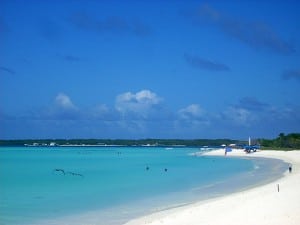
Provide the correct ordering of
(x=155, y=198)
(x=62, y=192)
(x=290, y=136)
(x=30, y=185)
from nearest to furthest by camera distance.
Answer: (x=155, y=198) < (x=62, y=192) < (x=30, y=185) < (x=290, y=136)

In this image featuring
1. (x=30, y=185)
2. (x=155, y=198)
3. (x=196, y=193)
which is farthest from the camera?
(x=30, y=185)

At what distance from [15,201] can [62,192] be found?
4.38m

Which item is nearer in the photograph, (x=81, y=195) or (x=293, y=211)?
(x=293, y=211)

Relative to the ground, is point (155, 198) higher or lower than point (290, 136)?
lower

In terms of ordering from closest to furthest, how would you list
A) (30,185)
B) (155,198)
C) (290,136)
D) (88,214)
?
(88,214) < (155,198) < (30,185) < (290,136)

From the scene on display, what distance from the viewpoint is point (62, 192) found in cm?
2631

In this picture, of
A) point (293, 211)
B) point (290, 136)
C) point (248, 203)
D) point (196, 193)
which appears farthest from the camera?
point (290, 136)

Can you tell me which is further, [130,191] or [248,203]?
[130,191]

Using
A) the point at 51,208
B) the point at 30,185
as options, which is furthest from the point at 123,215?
the point at 30,185

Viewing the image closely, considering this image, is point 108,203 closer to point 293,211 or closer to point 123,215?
point 123,215

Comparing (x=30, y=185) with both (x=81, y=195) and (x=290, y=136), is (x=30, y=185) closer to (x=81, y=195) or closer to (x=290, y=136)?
(x=81, y=195)

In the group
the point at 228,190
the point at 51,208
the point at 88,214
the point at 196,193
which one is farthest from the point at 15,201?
the point at 228,190

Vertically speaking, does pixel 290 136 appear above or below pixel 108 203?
above

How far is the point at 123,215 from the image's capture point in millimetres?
17266
